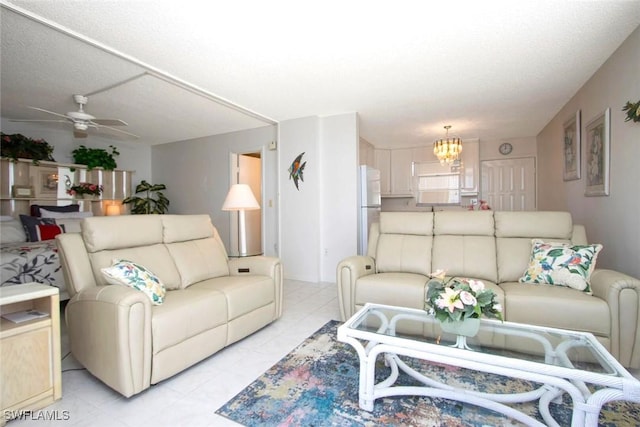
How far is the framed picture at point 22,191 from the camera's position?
4215 mm

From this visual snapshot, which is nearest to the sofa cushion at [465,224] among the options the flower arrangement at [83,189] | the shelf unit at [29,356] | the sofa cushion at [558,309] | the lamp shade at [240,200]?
the sofa cushion at [558,309]

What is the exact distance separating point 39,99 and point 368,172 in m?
4.28

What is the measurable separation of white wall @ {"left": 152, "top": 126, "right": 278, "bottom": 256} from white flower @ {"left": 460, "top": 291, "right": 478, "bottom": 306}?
3.54 meters

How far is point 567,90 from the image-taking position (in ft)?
10.9

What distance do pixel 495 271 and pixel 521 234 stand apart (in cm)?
45

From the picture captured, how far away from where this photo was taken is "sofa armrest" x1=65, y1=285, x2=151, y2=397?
1546 mm

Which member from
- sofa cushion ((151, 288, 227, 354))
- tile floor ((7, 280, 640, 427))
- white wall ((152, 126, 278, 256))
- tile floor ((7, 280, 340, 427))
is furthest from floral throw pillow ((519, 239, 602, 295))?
white wall ((152, 126, 278, 256))

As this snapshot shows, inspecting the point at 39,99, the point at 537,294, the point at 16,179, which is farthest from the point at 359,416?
the point at 16,179

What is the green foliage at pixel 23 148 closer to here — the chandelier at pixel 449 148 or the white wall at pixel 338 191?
the white wall at pixel 338 191

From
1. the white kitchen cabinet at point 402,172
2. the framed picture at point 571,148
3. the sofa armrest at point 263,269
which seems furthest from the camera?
the white kitchen cabinet at point 402,172

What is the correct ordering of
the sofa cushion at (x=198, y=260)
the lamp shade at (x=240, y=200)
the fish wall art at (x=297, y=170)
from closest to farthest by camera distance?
the sofa cushion at (x=198, y=260), the lamp shade at (x=240, y=200), the fish wall art at (x=297, y=170)

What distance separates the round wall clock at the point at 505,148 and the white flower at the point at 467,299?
17.8 ft

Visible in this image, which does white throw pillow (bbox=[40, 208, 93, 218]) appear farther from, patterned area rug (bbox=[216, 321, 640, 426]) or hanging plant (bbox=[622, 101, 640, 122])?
hanging plant (bbox=[622, 101, 640, 122])

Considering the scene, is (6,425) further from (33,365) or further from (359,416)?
(359,416)
